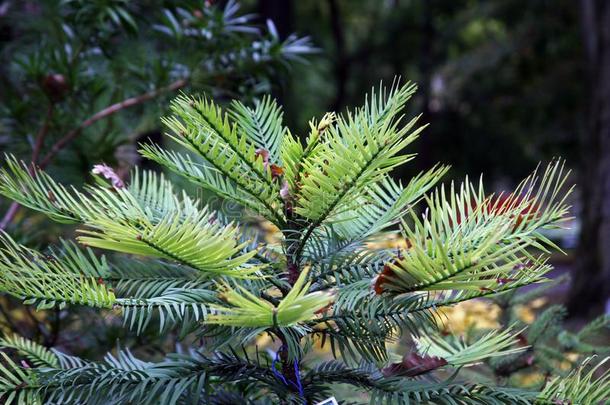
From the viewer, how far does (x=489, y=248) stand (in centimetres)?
108

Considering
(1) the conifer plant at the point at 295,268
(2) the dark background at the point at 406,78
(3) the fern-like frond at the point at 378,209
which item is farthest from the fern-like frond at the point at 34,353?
(2) the dark background at the point at 406,78

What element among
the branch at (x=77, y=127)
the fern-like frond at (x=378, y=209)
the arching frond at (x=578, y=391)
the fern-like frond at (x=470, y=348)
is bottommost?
the arching frond at (x=578, y=391)

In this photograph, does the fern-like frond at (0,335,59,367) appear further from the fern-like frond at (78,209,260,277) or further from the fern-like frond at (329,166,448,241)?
the fern-like frond at (329,166,448,241)

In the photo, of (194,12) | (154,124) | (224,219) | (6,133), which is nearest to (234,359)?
(224,219)

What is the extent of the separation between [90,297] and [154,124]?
1.66 meters

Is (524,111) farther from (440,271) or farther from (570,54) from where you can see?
(440,271)

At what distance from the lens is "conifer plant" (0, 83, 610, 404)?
3.56 ft

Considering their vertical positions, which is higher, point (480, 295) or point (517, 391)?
point (480, 295)

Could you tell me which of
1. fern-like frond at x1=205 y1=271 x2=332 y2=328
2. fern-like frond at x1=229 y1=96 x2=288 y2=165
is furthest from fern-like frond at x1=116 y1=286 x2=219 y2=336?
fern-like frond at x1=229 y1=96 x2=288 y2=165

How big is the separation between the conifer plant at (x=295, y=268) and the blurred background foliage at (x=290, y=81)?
408 millimetres

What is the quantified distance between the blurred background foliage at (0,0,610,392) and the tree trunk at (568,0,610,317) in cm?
2

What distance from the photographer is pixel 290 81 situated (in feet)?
12.1

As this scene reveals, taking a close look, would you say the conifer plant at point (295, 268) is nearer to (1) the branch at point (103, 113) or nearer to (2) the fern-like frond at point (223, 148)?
(2) the fern-like frond at point (223, 148)

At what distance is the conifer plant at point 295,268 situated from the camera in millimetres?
1084
